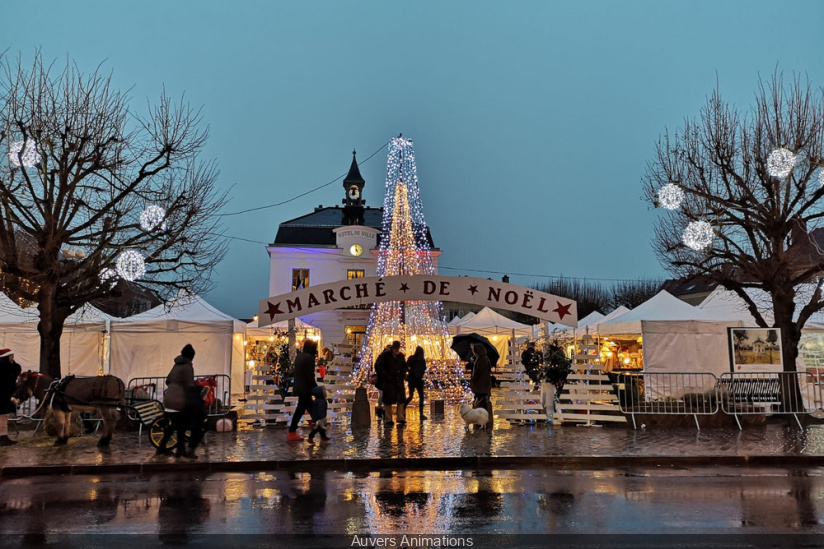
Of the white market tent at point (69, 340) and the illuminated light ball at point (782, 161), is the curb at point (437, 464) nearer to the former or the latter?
the illuminated light ball at point (782, 161)

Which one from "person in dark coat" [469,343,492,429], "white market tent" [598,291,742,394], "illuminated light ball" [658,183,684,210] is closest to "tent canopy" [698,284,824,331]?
"white market tent" [598,291,742,394]

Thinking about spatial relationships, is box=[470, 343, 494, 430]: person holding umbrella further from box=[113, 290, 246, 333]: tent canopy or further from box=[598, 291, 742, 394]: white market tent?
box=[113, 290, 246, 333]: tent canopy

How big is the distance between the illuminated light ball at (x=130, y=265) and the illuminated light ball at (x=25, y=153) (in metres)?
2.50

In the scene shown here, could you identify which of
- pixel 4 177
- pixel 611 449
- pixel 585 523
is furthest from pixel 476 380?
pixel 4 177

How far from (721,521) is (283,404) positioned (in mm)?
9896

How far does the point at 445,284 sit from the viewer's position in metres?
14.8

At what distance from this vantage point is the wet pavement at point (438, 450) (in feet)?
30.9

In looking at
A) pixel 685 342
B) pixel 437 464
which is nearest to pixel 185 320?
pixel 437 464

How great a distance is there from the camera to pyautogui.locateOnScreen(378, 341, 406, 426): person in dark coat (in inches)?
532

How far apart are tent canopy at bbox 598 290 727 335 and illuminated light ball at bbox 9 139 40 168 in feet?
52.8

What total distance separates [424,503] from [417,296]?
813 centimetres

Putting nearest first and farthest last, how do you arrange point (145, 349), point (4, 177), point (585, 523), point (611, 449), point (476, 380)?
point (585, 523), point (611, 449), point (476, 380), point (4, 177), point (145, 349)

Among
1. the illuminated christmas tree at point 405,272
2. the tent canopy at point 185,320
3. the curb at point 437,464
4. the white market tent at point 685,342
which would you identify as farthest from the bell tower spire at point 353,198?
the curb at point 437,464

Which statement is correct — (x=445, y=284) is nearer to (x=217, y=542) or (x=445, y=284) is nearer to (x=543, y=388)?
(x=543, y=388)
